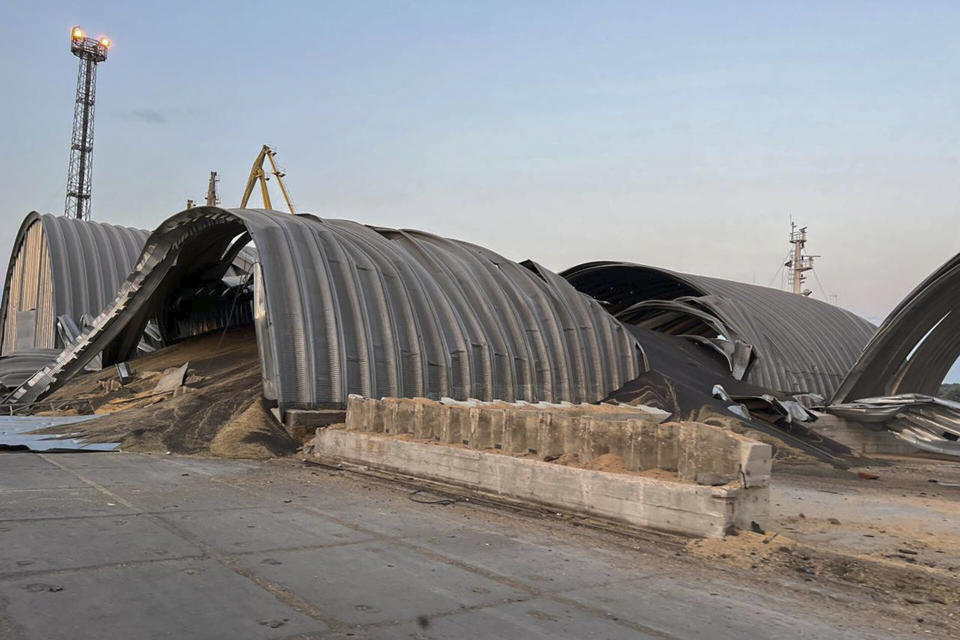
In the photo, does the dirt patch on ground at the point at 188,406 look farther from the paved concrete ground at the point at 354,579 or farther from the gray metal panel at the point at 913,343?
the gray metal panel at the point at 913,343

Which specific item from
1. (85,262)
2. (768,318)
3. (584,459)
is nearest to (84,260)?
(85,262)

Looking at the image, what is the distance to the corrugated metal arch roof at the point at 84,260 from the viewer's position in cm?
3694

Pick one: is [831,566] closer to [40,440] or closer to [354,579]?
[354,579]

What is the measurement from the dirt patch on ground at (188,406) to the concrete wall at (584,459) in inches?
113

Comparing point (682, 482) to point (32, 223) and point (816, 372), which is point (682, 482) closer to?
point (816, 372)

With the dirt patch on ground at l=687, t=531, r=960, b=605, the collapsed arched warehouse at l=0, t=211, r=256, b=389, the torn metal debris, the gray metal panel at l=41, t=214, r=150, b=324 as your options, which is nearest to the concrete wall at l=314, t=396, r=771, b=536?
the dirt patch on ground at l=687, t=531, r=960, b=605

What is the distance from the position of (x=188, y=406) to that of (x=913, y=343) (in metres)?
24.9

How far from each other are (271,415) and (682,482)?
11.4m

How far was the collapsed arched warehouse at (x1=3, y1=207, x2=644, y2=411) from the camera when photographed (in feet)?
60.6

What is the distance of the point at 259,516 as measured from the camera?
366 inches

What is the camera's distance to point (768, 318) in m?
39.2

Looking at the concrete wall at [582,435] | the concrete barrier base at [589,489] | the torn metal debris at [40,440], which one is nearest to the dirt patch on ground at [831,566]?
the concrete barrier base at [589,489]

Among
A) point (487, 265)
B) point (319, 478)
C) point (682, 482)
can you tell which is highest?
point (487, 265)

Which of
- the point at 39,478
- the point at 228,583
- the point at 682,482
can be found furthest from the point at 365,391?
the point at 228,583
